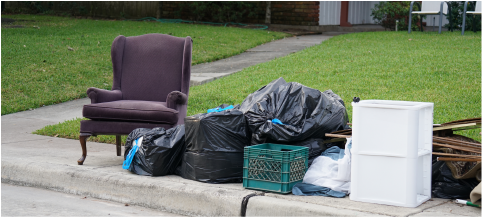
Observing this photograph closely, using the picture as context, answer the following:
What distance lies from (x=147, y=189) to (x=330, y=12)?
15240 mm

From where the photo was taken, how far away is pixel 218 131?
4.73 metres

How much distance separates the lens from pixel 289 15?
18219 millimetres

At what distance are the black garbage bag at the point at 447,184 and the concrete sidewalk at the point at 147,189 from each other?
0.11 metres

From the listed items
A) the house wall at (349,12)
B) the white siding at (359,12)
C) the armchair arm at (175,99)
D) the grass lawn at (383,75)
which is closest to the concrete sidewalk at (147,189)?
the armchair arm at (175,99)

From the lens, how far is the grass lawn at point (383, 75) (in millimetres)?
7340

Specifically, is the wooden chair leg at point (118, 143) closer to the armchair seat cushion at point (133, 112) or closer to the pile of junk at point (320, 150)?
the armchair seat cushion at point (133, 112)

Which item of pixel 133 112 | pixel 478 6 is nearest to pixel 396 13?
pixel 478 6

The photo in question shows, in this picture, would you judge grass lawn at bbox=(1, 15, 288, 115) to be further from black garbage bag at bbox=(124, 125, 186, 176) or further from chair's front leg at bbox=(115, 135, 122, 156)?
black garbage bag at bbox=(124, 125, 186, 176)

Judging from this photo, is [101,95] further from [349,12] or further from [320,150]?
[349,12]

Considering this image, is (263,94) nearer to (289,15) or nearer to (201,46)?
(201,46)

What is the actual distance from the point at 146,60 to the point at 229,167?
220cm

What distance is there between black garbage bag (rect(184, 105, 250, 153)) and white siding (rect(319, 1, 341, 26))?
46.4ft

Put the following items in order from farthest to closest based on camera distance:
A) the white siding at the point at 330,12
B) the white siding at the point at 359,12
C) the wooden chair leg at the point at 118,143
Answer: the white siding at the point at 359,12, the white siding at the point at 330,12, the wooden chair leg at the point at 118,143

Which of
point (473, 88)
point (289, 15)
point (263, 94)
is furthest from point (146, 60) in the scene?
point (289, 15)
